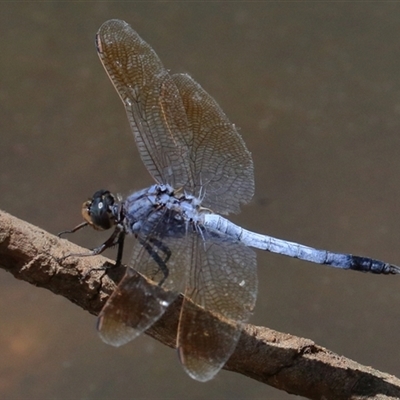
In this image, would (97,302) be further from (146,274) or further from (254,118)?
(254,118)

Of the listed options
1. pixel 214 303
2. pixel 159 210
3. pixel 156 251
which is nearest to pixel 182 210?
pixel 159 210

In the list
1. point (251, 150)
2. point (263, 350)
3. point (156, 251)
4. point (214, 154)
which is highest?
point (251, 150)

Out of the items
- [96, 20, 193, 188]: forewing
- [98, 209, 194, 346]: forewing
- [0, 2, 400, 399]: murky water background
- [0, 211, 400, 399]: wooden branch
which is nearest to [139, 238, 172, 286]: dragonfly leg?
[98, 209, 194, 346]: forewing

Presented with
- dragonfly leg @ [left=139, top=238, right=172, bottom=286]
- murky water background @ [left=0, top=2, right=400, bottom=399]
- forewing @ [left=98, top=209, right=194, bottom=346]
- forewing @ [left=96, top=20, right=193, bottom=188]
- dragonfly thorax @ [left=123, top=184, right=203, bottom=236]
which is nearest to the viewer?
forewing @ [left=98, top=209, right=194, bottom=346]

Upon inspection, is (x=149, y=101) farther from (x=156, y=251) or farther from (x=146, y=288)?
(x=146, y=288)

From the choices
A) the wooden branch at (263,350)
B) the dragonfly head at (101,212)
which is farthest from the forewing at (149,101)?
the wooden branch at (263,350)

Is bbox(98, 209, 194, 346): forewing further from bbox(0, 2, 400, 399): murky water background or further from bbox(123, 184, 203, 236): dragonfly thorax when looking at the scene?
bbox(0, 2, 400, 399): murky water background
